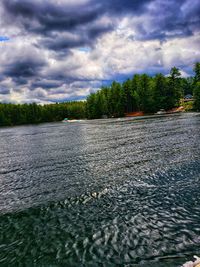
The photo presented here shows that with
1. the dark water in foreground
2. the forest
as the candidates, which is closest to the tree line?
the forest

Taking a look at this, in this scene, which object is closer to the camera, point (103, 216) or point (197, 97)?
point (103, 216)

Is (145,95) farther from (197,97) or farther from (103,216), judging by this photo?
(103,216)

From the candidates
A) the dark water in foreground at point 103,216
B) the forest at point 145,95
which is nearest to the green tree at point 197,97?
the forest at point 145,95

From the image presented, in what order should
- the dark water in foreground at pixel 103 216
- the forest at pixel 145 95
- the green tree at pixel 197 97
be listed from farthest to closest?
1. the forest at pixel 145 95
2. the green tree at pixel 197 97
3. the dark water in foreground at pixel 103 216

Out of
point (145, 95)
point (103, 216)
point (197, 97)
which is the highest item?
point (145, 95)

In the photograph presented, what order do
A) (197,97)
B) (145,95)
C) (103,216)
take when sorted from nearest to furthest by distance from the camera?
(103,216), (197,97), (145,95)

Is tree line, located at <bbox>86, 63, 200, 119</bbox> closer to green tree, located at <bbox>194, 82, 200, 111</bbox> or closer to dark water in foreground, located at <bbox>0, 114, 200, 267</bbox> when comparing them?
green tree, located at <bbox>194, 82, 200, 111</bbox>

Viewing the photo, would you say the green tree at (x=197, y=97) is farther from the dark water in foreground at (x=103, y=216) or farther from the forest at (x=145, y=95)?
the dark water in foreground at (x=103, y=216)

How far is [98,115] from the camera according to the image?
168m

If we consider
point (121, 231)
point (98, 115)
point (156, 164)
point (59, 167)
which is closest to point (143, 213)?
point (121, 231)

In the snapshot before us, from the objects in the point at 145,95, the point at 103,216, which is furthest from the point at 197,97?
the point at 103,216

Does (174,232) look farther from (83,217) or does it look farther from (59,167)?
(59,167)

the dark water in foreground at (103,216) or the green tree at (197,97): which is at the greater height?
the green tree at (197,97)

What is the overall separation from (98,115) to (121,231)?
159m
